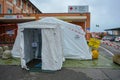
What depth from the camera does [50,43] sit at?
410 inches

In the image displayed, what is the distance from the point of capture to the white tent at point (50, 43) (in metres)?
10.4

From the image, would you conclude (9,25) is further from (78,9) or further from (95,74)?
(95,74)

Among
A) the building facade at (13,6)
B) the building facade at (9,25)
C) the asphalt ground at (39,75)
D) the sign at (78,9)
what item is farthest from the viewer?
the sign at (78,9)

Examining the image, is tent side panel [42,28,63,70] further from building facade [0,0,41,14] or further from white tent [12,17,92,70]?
building facade [0,0,41,14]

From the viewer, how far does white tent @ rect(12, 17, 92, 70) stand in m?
10.4

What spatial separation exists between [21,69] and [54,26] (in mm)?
2828

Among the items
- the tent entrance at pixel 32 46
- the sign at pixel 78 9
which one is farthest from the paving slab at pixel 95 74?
the sign at pixel 78 9

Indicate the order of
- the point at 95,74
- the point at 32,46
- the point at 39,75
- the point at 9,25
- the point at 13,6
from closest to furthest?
the point at 39,75 → the point at 95,74 → the point at 32,46 → the point at 9,25 → the point at 13,6

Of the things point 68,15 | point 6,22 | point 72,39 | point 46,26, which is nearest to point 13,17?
point 6,22

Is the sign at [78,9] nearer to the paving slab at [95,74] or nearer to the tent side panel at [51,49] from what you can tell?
the tent side panel at [51,49]

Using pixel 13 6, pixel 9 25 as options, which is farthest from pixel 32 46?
pixel 13 6

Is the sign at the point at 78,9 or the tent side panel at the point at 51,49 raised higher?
the sign at the point at 78,9

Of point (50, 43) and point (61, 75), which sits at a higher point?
point (50, 43)

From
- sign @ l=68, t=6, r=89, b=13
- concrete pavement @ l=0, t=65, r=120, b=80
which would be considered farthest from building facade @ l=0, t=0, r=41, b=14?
concrete pavement @ l=0, t=65, r=120, b=80
